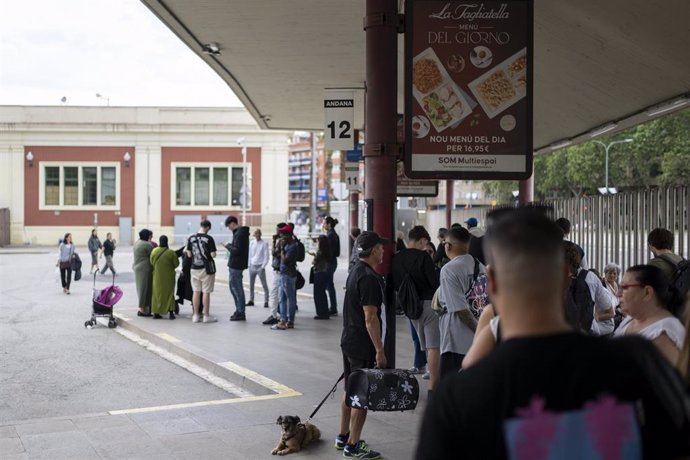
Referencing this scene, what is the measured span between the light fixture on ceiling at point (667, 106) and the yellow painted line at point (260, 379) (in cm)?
844

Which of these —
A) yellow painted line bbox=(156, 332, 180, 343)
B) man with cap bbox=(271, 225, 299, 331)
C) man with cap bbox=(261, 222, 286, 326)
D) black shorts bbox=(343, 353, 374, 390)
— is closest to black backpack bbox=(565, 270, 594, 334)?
black shorts bbox=(343, 353, 374, 390)

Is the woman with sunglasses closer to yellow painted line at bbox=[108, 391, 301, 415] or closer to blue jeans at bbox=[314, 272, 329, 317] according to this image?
yellow painted line at bbox=[108, 391, 301, 415]

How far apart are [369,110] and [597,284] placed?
8.75ft

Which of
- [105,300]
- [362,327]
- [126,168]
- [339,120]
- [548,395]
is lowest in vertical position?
[105,300]

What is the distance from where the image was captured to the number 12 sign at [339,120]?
1164cm

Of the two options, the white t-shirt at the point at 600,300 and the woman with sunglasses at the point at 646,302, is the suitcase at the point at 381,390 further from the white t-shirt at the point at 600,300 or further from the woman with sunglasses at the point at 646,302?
the woman with sunglasses at the point at 646,302

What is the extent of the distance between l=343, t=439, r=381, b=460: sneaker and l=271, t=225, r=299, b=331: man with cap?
299 inches

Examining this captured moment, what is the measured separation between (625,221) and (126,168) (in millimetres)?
43516

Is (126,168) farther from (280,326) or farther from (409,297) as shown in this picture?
(409,297)

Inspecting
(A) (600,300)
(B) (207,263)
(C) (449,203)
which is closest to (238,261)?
(B) (207,263)

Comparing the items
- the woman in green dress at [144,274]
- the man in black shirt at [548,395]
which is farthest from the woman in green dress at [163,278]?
the man in black shirt at [548,395]

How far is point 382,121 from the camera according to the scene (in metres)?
7.50

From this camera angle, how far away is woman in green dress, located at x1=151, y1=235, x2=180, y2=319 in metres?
15.5

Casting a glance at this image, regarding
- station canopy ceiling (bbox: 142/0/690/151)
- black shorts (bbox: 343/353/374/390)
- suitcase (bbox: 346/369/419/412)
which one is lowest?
suitcase (bbox: 346/369/419/412)
